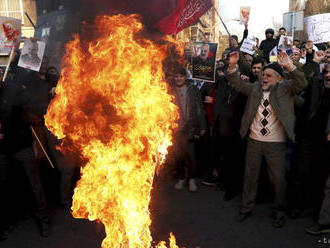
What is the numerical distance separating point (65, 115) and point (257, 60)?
3.63 m

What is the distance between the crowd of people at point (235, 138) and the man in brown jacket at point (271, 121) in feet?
0.05

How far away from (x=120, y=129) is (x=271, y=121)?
244 centimetres

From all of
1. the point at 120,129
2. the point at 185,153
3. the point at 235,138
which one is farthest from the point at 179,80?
the point at 120,129

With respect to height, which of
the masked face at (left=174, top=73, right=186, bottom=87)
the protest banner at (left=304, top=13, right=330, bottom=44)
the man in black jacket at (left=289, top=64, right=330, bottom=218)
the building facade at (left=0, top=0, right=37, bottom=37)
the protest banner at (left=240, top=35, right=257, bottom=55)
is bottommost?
the man in black jacket at (left=289, top=64, right=330, bottom=218)

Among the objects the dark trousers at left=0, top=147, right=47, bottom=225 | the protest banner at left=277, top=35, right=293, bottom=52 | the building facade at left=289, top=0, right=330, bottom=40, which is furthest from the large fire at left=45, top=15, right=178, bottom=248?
the building facade at left=289, top=0, right=330, bottom=40

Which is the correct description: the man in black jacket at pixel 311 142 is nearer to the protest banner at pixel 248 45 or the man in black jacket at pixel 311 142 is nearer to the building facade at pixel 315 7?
the protest banner at pixel 248 45

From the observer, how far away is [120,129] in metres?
3.62

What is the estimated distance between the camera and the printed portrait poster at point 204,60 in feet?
19.1

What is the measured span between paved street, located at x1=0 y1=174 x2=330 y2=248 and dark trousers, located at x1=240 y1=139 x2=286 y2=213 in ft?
1.09

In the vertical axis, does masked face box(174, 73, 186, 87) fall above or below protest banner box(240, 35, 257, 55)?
below

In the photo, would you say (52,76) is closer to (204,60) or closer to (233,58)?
(204,60)

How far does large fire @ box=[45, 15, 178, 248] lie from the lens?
11.7ft

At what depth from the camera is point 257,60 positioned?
19.7 feet

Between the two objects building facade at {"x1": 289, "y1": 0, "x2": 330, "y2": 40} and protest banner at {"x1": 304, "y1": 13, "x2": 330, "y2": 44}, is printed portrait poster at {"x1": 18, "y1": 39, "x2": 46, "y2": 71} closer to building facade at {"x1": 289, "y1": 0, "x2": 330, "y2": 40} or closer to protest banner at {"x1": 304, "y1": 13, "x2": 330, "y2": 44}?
protest banner at {"x1": 304, "y1": 13, "x2": 330, "y2": 44}
